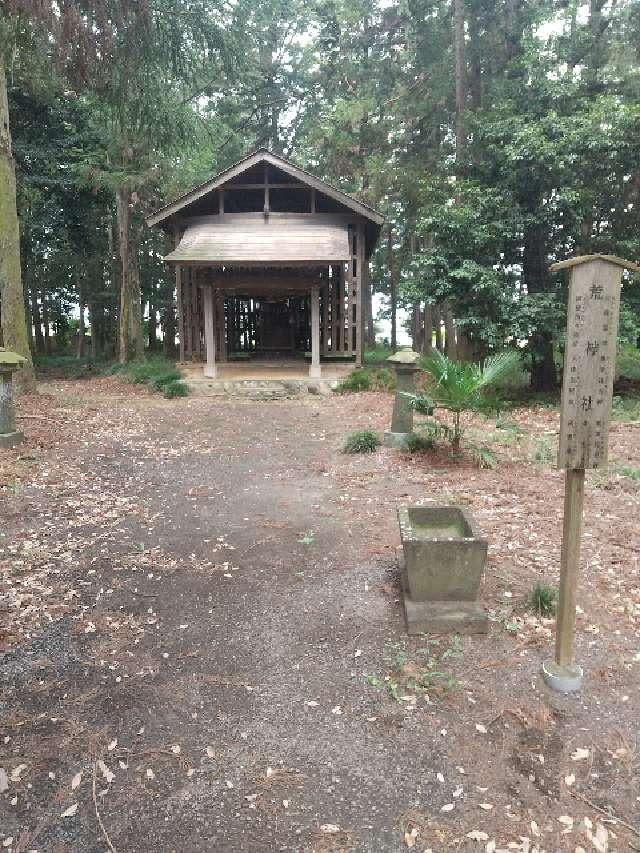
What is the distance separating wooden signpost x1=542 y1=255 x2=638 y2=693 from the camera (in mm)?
2854

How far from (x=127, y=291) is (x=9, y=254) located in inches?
319

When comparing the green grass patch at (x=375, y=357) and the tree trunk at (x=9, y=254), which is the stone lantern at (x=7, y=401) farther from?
the green grass patch at (x=375, y=357)

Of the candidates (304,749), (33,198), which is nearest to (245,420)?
(304,749)

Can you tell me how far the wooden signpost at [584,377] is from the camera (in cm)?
285

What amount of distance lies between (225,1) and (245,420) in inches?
300

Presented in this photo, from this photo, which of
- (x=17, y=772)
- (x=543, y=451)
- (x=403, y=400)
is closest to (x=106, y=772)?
(x=17, y=772)

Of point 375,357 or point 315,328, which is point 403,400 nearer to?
point 315,328

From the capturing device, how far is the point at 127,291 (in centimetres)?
1848

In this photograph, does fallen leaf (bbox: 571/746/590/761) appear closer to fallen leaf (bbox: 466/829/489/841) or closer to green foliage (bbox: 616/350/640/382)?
fallen leaf (bbox: 466/829/489/841)

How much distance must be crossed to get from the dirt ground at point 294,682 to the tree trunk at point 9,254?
17.5 feet

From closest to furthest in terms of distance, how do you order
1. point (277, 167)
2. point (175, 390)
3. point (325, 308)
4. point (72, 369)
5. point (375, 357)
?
point (175, 390) → point (277, 167) → point (325, 308) → point (72, 369) → point (375, 357)

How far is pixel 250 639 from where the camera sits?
372 centimetres

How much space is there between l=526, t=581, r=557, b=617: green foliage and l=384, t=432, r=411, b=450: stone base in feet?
13.8

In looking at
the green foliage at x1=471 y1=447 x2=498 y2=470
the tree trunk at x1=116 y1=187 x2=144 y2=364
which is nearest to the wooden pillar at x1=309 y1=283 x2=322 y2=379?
the tree trunk at x1=116 y1=187 x2=144 y2=364
